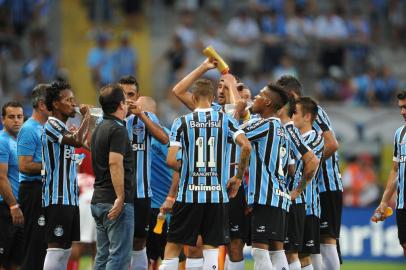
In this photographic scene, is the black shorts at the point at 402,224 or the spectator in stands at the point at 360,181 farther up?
the spectator in stands at the point at 360,181

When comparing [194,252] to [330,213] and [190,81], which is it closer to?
[190,81]

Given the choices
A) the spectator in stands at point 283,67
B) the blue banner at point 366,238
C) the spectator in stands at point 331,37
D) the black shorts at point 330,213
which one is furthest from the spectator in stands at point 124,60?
the black shorts at point 330,213

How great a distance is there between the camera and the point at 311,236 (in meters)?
13.0

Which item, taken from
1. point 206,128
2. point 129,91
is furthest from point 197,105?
point 129,91

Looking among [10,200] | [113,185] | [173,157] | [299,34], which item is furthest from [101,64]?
[113,185]

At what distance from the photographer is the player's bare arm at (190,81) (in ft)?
42.1

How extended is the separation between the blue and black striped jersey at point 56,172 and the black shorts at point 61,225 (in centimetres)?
8

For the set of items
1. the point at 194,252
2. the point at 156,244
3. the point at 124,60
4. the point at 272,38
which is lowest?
the point at 194,252

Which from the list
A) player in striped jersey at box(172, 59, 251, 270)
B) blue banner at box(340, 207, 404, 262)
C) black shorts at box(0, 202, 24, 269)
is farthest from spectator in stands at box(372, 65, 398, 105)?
black shorts at box(0, 202, 24, 269)

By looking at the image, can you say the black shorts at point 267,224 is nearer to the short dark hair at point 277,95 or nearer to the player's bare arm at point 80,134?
the short dark hair at point 277,95

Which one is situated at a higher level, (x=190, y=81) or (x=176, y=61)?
(x=176, y=61)

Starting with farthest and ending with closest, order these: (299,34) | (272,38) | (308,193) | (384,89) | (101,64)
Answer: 1. (299,34)
2. (272,38)
3. (384,89)
4. (101,64)
5. (308,193)

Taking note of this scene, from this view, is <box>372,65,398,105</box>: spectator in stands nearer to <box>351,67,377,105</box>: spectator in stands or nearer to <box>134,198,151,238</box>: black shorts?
<box>351,67,377,105</box>: spectator in stands

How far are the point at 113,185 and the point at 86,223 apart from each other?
4.57 m
